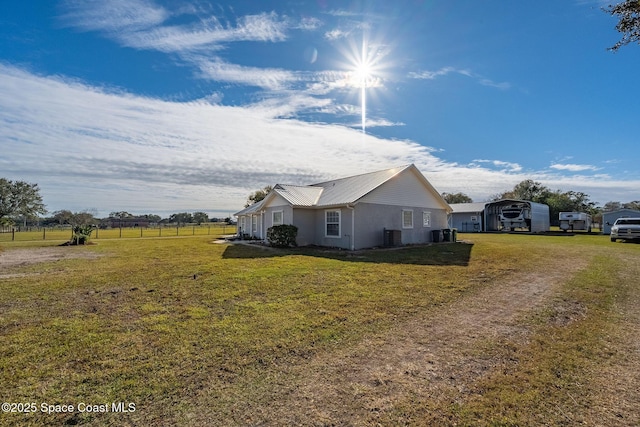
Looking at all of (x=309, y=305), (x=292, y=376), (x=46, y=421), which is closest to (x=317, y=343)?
(x=292, y=376)

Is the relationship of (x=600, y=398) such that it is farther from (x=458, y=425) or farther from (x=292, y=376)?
(x=292, y=376)

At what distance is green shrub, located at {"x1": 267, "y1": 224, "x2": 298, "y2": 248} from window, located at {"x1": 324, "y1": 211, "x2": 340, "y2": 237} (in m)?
1.75

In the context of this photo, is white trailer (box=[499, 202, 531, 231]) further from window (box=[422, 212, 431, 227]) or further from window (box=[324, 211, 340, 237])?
window (box=[324, 211, 340, 237])

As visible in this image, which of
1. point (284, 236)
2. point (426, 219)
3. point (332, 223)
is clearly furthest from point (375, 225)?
point (426, 219)

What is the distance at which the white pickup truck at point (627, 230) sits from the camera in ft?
66.4

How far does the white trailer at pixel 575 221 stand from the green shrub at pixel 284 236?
32.4 m

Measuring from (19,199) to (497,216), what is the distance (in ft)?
253

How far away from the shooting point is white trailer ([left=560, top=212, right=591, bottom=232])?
111 feet

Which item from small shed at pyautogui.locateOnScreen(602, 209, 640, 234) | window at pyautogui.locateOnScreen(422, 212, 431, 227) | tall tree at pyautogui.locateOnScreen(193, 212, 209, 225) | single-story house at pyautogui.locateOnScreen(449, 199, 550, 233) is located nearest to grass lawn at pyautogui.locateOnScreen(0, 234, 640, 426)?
window at pyautogui.locateOnScreen(422, 212, 431, 227)

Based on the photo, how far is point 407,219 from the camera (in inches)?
742

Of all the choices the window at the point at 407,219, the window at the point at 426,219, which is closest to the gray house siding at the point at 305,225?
the window at the point at 407,219

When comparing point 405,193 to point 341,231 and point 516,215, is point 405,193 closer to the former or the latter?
point 341,231

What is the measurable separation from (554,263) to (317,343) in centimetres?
1087

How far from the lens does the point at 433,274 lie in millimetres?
9203
